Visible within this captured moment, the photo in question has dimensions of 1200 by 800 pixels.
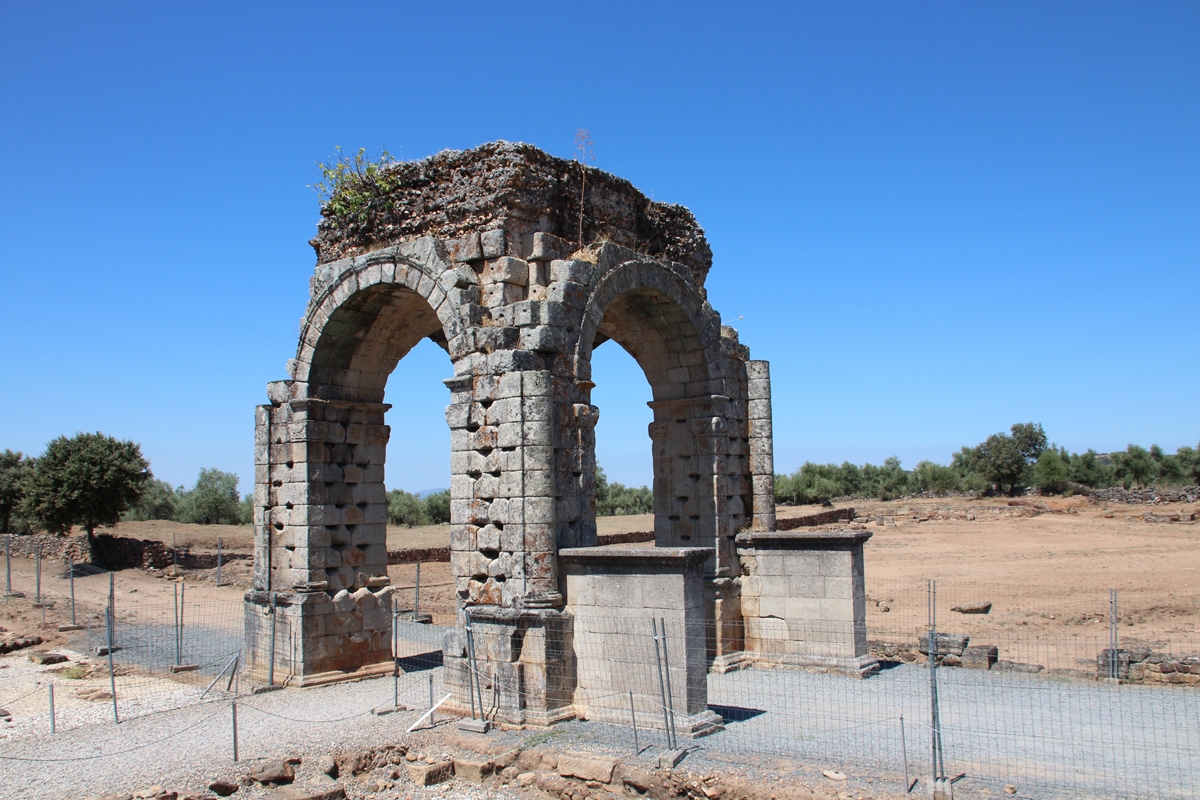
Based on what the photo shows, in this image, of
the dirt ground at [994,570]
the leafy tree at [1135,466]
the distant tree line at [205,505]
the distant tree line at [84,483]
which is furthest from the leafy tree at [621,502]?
the leafy tree at [1135,466]

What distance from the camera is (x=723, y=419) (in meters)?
11.7

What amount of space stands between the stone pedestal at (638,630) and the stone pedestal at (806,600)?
9.46 feet

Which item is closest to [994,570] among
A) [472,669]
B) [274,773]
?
[472,669]

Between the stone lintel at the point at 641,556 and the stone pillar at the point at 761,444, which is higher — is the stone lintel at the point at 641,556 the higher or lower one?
the lower one

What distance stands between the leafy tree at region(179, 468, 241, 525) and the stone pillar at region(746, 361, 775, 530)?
3392 cm

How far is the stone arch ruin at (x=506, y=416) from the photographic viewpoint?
8805 millimetres

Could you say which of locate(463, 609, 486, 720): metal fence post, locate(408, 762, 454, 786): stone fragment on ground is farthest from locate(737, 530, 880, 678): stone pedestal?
locate(408, 762, 454, 786): stone fragment on ground

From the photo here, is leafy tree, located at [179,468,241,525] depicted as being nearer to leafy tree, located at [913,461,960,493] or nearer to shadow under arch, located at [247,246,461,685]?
shadow under arch, located at [247,246,461,685]

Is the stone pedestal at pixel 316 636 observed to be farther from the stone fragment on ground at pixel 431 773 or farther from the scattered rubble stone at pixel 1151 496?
the scattered rubble stone at pixel 1151 496

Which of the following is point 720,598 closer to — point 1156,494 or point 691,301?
point 691,301

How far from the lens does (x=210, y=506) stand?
132 ft

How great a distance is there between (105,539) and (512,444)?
22.5m

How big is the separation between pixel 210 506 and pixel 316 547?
32223mm

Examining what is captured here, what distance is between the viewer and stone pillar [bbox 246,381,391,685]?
1109 centimetres
